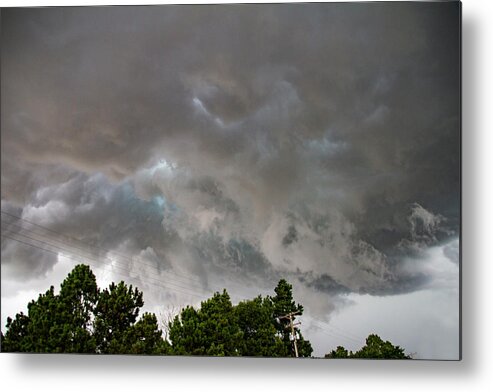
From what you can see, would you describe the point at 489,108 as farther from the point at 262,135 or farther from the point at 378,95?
the point at 262,135

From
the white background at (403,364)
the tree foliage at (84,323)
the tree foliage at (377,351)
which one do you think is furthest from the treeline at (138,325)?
the tree foliage at (377,351)

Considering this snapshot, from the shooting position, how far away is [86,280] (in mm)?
3947

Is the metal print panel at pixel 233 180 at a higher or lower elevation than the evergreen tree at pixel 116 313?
higher

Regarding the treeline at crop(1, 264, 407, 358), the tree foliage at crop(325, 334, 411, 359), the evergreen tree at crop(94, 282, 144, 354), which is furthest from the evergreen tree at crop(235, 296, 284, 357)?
the evergreen tree at crop(94, 282, 144, 354)

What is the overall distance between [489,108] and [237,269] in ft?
5.49

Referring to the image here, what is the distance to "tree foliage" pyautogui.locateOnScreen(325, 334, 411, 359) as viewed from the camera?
12.3 feet

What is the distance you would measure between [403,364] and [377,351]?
19 centimetres

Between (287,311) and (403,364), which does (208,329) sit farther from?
(403,364)

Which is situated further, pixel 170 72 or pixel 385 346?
pixel 170 72

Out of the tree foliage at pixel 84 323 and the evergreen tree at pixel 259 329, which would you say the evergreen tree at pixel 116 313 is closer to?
the tree foliage at pixel 84 323

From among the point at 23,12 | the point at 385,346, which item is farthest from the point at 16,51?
the point at 385,346

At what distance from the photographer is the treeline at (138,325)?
12.7ft

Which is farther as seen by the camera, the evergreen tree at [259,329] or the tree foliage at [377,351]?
the evergreen tree at [259,329]

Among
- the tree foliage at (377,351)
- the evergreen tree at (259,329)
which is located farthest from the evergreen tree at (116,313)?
the tree foliage at (377,351)
